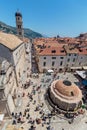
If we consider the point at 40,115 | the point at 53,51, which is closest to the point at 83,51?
the point at 53,51

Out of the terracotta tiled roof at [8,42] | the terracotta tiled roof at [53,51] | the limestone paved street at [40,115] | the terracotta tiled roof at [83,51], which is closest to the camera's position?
the limestone paved street at [40,115]

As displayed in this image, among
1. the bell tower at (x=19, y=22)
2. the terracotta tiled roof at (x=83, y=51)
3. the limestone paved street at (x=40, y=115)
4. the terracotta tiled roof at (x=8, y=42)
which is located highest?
the bell tower at (x=19, y=22)

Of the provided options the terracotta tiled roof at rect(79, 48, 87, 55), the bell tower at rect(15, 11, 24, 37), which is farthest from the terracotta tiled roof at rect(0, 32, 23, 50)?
the terracotta tiled roof at rect(79, 48, 87, 55)

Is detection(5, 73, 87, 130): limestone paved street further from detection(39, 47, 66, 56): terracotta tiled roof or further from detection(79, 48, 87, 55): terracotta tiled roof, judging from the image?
detection(79, 48, 87, 55): terracotta tiled roof

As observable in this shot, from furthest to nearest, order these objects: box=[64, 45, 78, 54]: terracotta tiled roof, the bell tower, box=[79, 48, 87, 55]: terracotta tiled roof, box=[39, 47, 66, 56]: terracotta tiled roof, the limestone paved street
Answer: the bell tower
box=[79, 48, 87, 55]: terracotta tiled roof
box=[64, 45, 78, 54]: terracotta tiled roof
box=[39, 47, 66, 56]: terracotta tiled roof
the limestone paved street

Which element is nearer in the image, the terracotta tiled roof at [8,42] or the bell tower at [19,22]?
the terracotta tiled roof at [8,42]

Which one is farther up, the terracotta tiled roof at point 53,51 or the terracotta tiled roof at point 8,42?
the terracotta tiled roof at point 8,42

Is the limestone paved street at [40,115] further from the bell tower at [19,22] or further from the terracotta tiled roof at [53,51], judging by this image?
the bell tower at [19,22]

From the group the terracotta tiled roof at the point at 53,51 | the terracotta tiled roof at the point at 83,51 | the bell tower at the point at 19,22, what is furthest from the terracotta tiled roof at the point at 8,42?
the terracotta tiled roof at the point at 83,51

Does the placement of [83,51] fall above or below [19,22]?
below

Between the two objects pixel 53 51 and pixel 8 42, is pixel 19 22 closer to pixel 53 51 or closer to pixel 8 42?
pixel 53 51

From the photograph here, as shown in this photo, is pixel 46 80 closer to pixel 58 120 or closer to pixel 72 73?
pixel 72 73
